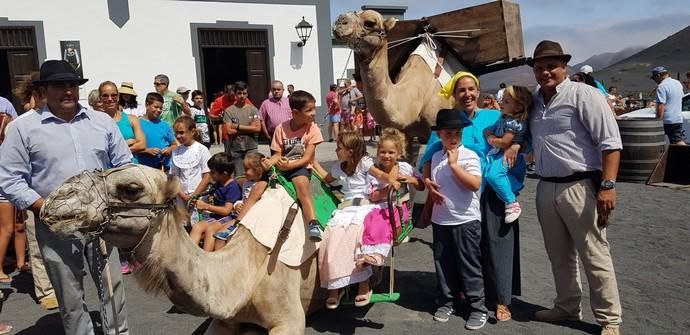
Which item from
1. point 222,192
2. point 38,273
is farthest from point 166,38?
point 38,273

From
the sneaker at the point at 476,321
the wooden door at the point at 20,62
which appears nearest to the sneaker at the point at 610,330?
the sneaker at the point at 476,321

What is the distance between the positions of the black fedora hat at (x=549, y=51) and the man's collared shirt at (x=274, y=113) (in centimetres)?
507

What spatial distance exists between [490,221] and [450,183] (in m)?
0.49

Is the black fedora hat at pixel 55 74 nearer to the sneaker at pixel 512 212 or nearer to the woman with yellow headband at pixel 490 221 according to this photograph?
the woman with yellow headband at pixel 490 221

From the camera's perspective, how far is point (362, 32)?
6.26m

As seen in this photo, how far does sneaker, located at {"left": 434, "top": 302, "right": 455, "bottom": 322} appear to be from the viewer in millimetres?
4605

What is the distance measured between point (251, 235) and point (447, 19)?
502 centimetres

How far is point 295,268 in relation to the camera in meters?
3.88

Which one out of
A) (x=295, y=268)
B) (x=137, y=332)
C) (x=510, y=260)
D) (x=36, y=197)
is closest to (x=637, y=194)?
(x=510, y=260)

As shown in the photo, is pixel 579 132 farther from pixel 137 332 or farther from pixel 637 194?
pixel 637 194

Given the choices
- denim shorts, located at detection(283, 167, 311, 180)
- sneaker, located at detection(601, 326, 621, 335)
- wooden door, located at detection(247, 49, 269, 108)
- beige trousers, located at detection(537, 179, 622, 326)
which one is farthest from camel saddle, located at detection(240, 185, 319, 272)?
wooden door, located at detection(247, 49, 269, 108)

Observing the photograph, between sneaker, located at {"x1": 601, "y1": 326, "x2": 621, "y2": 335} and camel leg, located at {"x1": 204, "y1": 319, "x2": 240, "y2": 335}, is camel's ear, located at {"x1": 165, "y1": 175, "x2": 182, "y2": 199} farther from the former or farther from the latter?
sneaker, located at {"x1": 601, "y1": 326, "x2": 621, "y2": 335}

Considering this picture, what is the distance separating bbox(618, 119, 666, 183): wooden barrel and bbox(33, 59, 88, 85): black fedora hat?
Result: 31.2ft

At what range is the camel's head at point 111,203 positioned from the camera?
2549mm
